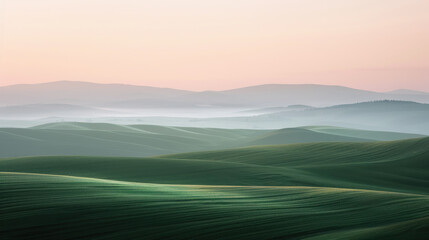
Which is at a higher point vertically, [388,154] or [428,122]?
[428,122]

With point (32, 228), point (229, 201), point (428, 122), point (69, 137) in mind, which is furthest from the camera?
point (428, 122)

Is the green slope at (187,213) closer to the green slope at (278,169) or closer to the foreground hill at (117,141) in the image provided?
the green slope at (278,169)

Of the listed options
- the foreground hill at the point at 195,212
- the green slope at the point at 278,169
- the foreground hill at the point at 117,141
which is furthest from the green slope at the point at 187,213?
the foreground hill at the point at 117,141

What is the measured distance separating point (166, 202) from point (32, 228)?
239 centimetres

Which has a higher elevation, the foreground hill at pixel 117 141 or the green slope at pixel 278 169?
the foreground hill at pixel 117 141

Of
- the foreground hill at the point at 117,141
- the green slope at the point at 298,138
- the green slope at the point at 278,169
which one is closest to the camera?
the green slope at the point at 278,169

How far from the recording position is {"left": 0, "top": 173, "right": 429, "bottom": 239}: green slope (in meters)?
7.64

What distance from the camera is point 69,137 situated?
6262 cm

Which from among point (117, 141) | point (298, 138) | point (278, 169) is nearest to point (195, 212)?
point (278, 169)

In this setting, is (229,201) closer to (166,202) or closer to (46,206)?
(166,202)

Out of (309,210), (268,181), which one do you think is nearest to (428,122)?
(268,181)

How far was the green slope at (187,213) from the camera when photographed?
7641mm

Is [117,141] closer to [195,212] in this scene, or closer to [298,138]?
[298,138]

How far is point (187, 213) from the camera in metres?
8.63
